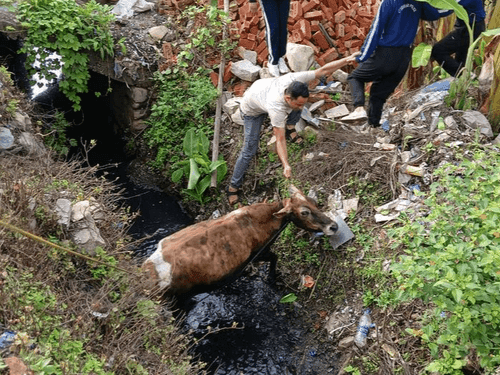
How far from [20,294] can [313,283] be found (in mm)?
3362

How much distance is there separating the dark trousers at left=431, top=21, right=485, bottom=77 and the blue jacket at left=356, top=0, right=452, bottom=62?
48cm

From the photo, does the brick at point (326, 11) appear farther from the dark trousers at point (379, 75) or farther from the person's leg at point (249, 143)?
the person's leg at point (249, 143)

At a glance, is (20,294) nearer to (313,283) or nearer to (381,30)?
(313,283)

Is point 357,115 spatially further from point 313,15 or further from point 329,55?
point 313,15

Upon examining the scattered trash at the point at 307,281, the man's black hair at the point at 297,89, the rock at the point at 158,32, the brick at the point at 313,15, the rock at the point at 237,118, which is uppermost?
the brick at the point at 313,15

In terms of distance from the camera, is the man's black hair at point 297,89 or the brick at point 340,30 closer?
the man's black hair at point 297,89

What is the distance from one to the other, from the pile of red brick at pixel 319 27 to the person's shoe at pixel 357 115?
123cm

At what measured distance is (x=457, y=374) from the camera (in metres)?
3.94

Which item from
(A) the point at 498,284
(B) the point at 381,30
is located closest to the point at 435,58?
(B) the point at 381,30

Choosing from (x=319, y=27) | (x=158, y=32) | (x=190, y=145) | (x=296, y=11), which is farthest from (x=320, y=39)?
(x=158, y=32)

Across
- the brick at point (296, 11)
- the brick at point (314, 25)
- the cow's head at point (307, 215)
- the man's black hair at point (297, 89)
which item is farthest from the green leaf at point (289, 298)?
the brick at point (296, 11)

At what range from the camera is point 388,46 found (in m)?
5.90

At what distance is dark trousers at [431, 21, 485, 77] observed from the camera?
20.7ft

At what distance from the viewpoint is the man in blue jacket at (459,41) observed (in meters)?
6.06
